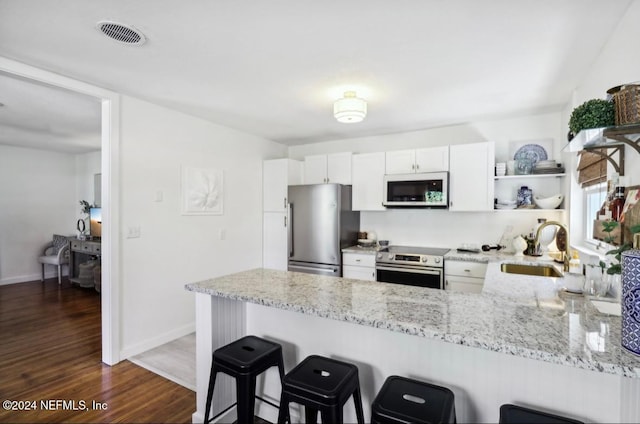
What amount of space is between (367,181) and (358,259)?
3.24 feet

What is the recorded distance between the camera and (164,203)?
3100 mm

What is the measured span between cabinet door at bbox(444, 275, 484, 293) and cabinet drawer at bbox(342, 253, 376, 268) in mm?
799

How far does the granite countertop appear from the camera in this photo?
93 centimetres

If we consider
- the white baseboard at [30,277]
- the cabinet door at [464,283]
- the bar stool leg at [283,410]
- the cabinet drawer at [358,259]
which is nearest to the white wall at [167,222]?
the cabinet drawer at [358,259]

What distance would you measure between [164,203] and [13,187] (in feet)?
12.2

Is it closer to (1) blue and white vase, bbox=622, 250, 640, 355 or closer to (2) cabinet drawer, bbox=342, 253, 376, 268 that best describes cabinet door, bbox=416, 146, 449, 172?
(2) cabinet drawer, bbox=342, 253, 376, 268

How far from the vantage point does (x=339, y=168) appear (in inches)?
160

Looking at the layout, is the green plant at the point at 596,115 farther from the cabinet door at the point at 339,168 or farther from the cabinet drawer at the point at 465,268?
the cabinet door at the point at 339,168

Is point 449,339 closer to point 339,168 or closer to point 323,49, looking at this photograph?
point 323,49

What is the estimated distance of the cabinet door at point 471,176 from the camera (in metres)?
3.28

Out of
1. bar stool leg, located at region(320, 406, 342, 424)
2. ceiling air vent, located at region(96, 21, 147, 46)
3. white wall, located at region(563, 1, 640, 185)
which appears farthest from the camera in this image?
ceiling air vent, located at region(96, 21, 147, 46)

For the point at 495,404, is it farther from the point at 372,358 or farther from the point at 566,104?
the point at 566,104

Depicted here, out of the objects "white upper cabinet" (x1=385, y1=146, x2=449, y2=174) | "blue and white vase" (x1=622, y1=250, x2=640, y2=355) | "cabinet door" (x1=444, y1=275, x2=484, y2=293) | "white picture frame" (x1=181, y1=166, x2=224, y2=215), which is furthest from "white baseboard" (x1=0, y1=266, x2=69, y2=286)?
"blue and white vase" (x1=622, y1=250, x2=640, y2=355)

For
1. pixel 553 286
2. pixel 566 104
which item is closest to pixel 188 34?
pixel 553 286
